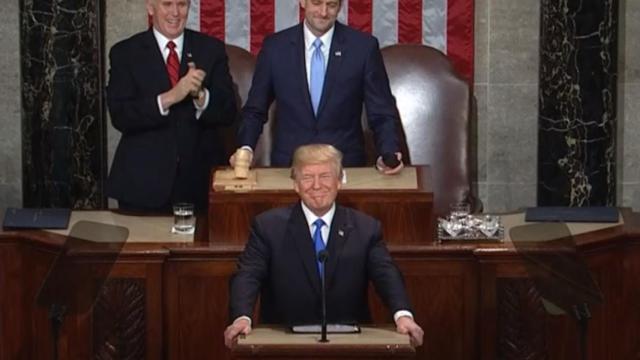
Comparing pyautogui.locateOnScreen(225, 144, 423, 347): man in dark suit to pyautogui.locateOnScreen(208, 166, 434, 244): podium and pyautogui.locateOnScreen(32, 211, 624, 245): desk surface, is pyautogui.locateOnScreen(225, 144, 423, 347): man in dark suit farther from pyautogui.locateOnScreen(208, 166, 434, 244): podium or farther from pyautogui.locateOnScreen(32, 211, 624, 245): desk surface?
pyautogui.locateOnScreen(32, 211, 624, 245): desk surface

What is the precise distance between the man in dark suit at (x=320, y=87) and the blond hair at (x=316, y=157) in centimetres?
165

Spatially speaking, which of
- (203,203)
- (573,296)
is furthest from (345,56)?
(573,296)

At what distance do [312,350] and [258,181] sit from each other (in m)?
2.11

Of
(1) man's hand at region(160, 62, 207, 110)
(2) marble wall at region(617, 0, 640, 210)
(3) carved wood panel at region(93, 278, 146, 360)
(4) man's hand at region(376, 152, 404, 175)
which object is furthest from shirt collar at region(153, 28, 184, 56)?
(2) marble wall at region(617, 0, 640, 210)

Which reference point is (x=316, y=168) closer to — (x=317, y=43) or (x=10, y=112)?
(x=317, y=43)

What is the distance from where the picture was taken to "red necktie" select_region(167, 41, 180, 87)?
8.80 meters

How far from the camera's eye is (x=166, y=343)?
7.96 metres

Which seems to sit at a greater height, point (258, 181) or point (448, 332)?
point (258, 181)

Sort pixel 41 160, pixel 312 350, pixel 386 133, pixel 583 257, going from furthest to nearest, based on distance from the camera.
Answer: pixel 41 160, pixel 386 133, pixel 583 257, pixel 312 350

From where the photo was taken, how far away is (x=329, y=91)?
857cm

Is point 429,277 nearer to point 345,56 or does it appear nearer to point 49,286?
point 345,56

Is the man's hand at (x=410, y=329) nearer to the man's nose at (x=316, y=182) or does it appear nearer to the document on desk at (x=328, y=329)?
the document on desk at (x=328, y=329)

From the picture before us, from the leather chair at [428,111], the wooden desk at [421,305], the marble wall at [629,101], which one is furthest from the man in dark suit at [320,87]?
the marble wall at [629,101]

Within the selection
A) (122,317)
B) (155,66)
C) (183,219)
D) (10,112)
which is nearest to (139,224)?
(183,219)
